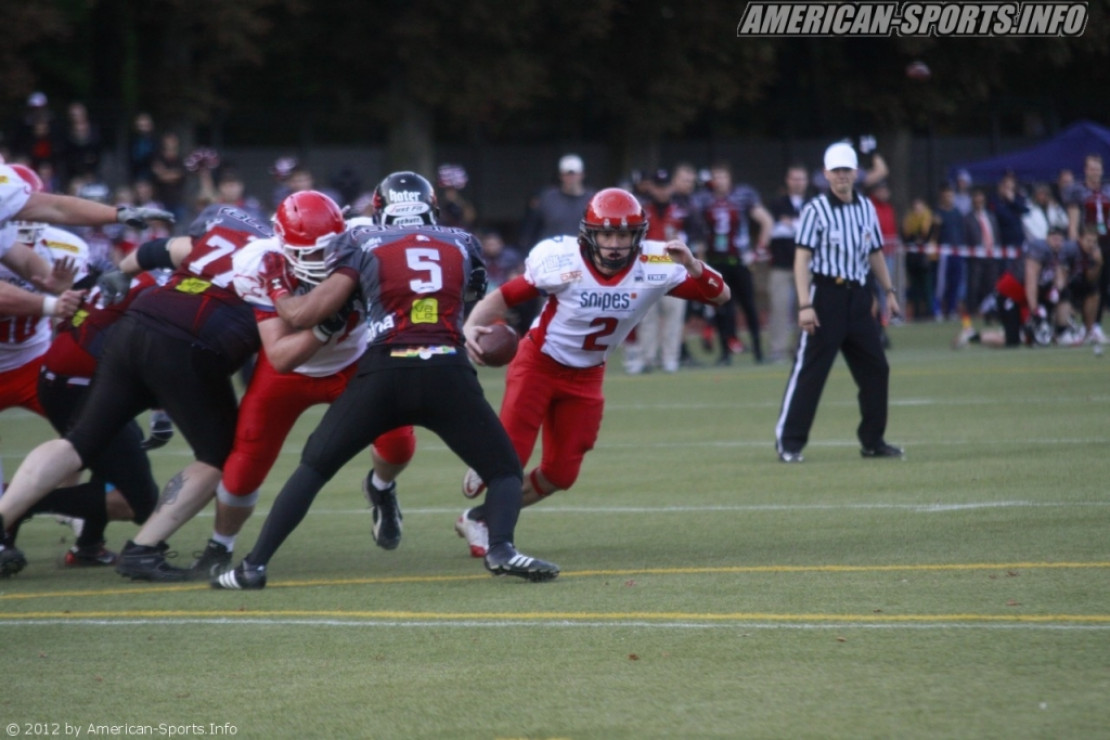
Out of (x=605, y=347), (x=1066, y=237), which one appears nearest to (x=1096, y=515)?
(x=605, y=347)

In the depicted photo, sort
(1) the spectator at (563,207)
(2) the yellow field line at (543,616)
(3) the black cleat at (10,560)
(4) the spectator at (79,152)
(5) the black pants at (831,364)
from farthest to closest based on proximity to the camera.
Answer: (4) the spectator at (79,152), (1) the spectator at (563,207), (5) the black pants at (831,364), (3) the black cleat at (10,560), (2) the yellow field line at (543,616)

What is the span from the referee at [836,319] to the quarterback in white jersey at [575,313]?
2.54m

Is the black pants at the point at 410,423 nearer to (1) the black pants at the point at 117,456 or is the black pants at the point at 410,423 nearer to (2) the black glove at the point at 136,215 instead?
(1) the black pants at the point at 117,456

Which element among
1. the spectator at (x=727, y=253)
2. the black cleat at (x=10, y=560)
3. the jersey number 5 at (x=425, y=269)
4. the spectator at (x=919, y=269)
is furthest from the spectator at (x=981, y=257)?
the black cleat at (x=10, y=560)

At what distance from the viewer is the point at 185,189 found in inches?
712

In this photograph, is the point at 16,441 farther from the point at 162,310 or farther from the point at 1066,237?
the point at 1066,237

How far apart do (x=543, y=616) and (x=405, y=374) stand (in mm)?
1092

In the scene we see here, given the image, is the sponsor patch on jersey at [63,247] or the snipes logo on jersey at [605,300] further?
the sponsor patch on jersey at [63,247]

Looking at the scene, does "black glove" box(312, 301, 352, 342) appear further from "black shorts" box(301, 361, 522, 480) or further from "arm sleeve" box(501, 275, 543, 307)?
"arm sleeve" box(501, 275, 543, 307)

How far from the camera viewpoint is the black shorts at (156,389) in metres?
7.00

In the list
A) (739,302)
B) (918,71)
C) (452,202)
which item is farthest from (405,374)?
(918,71)

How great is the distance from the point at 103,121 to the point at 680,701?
19.5 meters

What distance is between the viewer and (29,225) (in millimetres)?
8164

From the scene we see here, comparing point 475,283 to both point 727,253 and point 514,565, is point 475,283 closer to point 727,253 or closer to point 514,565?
point 514,565
